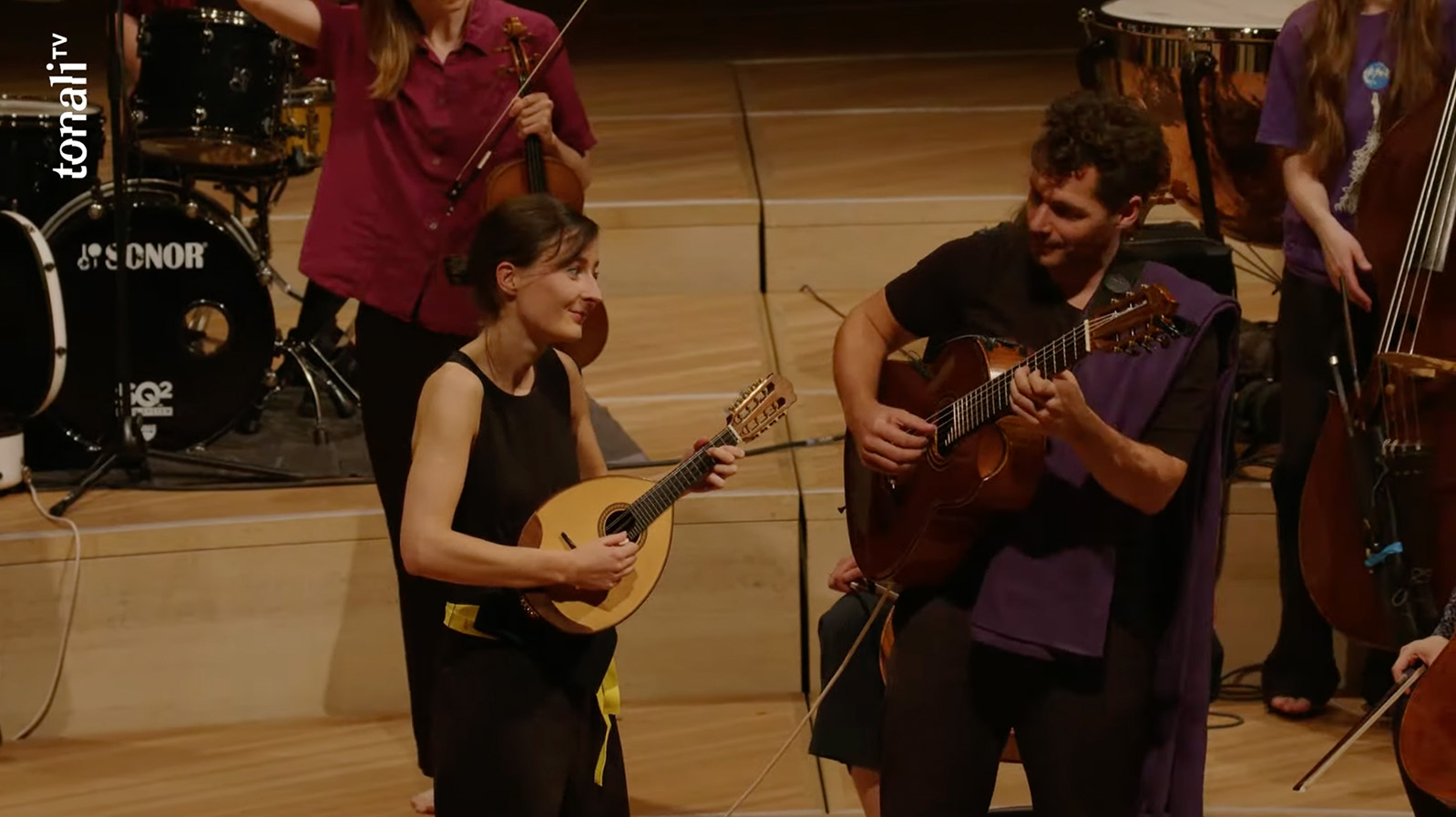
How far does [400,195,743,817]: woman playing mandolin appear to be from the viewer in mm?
2824

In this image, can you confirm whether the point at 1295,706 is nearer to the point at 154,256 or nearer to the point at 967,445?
the point at 967,445

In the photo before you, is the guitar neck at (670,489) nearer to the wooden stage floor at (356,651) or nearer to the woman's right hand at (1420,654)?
the woman's right hand at (1420,654)

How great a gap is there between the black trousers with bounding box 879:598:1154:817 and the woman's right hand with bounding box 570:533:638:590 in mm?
434

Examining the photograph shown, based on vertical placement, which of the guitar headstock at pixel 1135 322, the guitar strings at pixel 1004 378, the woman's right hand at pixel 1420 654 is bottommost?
the woman's right hand at pixel 1420 654

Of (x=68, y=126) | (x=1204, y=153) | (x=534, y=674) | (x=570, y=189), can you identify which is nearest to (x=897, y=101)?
(x=1204, y=153)

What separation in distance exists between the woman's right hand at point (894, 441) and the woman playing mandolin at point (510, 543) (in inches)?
8.3

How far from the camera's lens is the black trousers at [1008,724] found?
2682 millimetres

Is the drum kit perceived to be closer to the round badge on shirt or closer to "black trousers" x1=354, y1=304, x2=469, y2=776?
"black trousers" x1=354, y1=304, x2=469, y2=776

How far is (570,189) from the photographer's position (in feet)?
12.3

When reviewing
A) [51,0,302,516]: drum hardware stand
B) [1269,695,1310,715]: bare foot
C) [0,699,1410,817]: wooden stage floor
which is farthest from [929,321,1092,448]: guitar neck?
[51,0,302,516]: drum hardware stand

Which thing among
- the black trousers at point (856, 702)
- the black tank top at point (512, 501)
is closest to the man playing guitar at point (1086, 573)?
the black trousers at point (856, 702)

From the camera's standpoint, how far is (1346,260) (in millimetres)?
3838

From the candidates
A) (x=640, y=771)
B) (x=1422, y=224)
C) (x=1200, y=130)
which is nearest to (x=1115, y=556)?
(x=1422, y=224)

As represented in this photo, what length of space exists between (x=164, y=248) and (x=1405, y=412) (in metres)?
3.12
